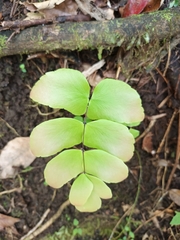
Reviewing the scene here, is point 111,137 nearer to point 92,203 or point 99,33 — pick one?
point 92,203

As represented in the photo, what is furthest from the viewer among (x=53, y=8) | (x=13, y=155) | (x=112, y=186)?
(x=112, y=186)

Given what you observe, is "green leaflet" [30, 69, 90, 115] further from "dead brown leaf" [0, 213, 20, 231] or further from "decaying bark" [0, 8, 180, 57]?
"dead brown leaf" [0, 213, 20, 231]

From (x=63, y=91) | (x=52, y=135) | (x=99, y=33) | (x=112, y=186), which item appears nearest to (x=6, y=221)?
(x=112, y=186)

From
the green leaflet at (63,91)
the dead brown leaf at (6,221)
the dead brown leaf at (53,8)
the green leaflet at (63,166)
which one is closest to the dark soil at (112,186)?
the dead brown leaf at (6,221)

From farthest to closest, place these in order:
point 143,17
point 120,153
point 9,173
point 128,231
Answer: point 128,231, point 9,173, point 143,17, point 120,153

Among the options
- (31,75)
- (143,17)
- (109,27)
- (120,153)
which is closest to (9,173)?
(31,75)

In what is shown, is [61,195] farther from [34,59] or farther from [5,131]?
[34,59]
